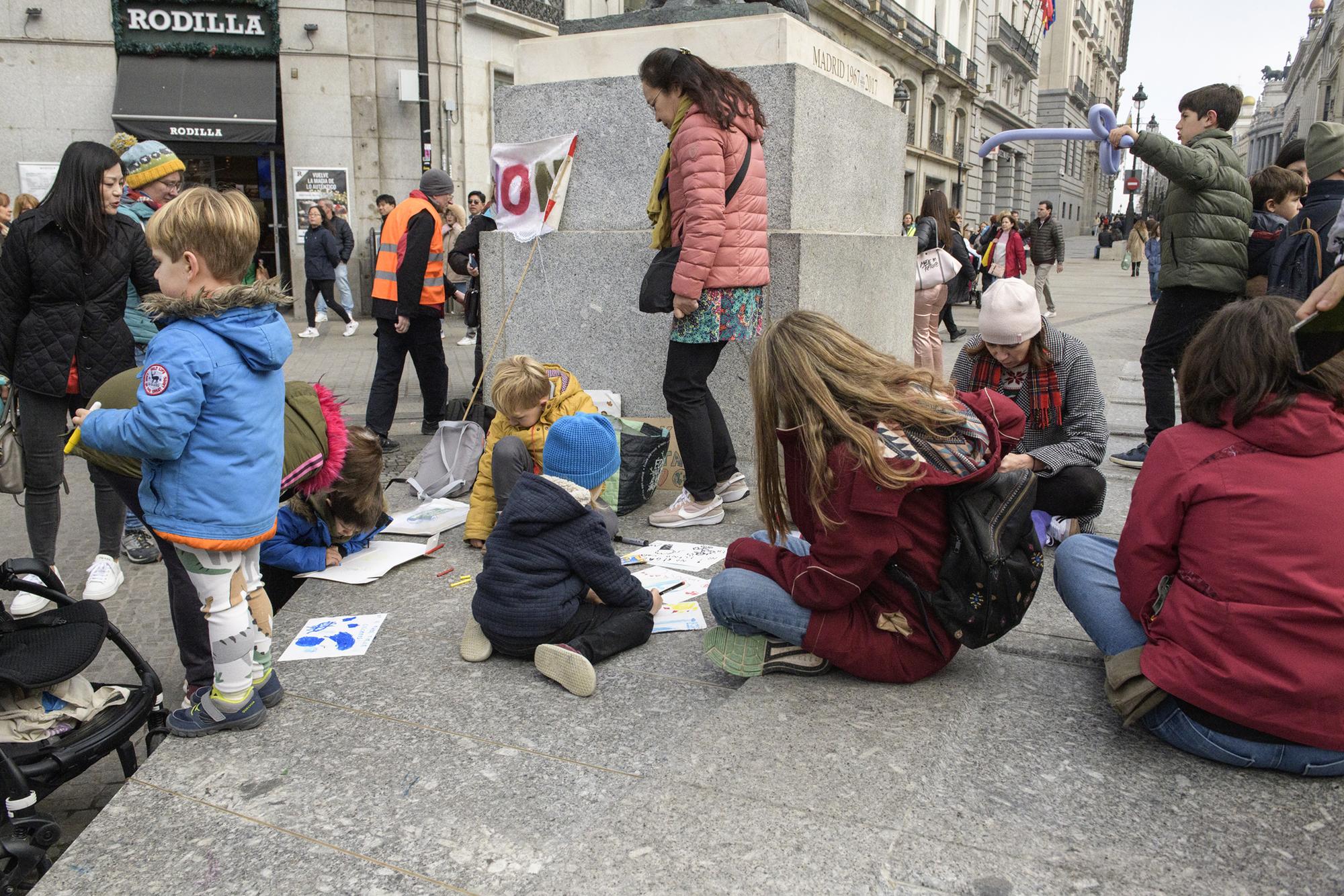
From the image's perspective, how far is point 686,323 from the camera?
14.5ft

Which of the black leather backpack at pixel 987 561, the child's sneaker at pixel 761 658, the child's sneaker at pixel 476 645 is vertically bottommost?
the child's sneaker at pixel 476 645

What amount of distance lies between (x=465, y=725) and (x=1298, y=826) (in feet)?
6.42

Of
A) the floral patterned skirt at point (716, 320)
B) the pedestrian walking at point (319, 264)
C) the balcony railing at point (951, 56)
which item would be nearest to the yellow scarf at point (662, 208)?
the floral patterned skirt at point (716, 320)

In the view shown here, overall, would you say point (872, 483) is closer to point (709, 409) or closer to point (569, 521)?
point (569, 521)

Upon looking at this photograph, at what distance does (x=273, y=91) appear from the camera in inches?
623

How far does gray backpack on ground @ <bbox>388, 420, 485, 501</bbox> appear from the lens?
5234 mm

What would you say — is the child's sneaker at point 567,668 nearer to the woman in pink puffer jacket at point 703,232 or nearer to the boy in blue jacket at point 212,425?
the boy in blue jacket at point 212,425

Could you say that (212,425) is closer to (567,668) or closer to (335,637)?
(335,637)

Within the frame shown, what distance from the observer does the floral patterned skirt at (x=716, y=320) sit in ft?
14.5

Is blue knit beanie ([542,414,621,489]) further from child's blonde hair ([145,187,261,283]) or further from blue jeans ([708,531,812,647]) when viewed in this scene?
child's blonde hair ([145,187,261,283])

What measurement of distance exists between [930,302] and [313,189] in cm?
1160

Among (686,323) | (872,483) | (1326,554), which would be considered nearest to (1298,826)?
(1326,554)

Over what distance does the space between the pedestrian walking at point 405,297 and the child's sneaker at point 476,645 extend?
3.61 meters

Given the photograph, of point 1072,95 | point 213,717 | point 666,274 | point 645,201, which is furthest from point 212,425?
point 1072,95
